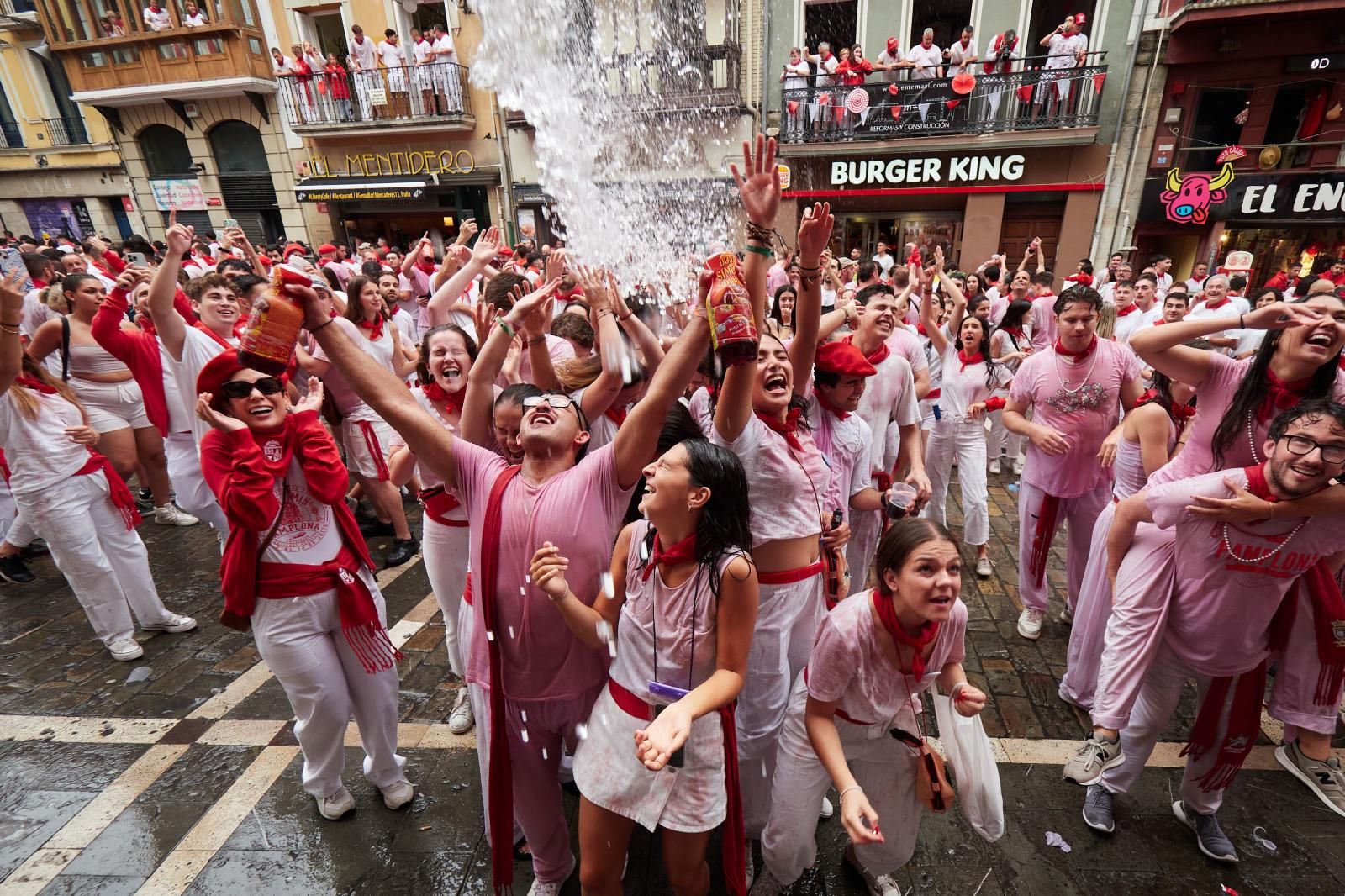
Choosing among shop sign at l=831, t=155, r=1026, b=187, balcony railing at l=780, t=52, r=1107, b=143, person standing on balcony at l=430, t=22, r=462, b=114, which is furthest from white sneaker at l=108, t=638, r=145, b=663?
person standing on balcony at l=430, t=22, r=462, b=114

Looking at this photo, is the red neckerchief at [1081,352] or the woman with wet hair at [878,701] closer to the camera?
the woman with wet hair at [878,701]

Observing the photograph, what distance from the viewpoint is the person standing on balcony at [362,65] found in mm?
18250

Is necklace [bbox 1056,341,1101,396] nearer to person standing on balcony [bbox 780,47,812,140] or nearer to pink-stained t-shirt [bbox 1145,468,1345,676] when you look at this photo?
pink-stained t-shirt [bbox 1145,468,1345,676]

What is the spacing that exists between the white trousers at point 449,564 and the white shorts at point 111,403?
3758 mm

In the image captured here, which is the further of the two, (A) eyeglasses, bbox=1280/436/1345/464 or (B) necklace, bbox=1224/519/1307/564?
(B) necklace, bbox=1224/519/1307/564

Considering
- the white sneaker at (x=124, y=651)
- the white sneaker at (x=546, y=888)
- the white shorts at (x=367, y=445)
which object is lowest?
the white sneaker at (x=124, y=651)

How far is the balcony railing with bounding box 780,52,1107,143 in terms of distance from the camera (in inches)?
567

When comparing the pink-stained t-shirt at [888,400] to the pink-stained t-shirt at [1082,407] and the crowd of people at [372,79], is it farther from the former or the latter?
the crowd of people at [372,79]

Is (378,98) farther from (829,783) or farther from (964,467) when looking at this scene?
(829,783)

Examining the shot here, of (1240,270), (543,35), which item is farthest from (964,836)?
(543,35)

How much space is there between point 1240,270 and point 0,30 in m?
35.3

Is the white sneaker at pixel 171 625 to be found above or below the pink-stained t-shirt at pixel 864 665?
below

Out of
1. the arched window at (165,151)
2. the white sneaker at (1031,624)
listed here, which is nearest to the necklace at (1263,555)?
the white sneaker at (1031,624)

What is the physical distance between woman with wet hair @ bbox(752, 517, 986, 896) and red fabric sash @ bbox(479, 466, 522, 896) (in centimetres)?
102
